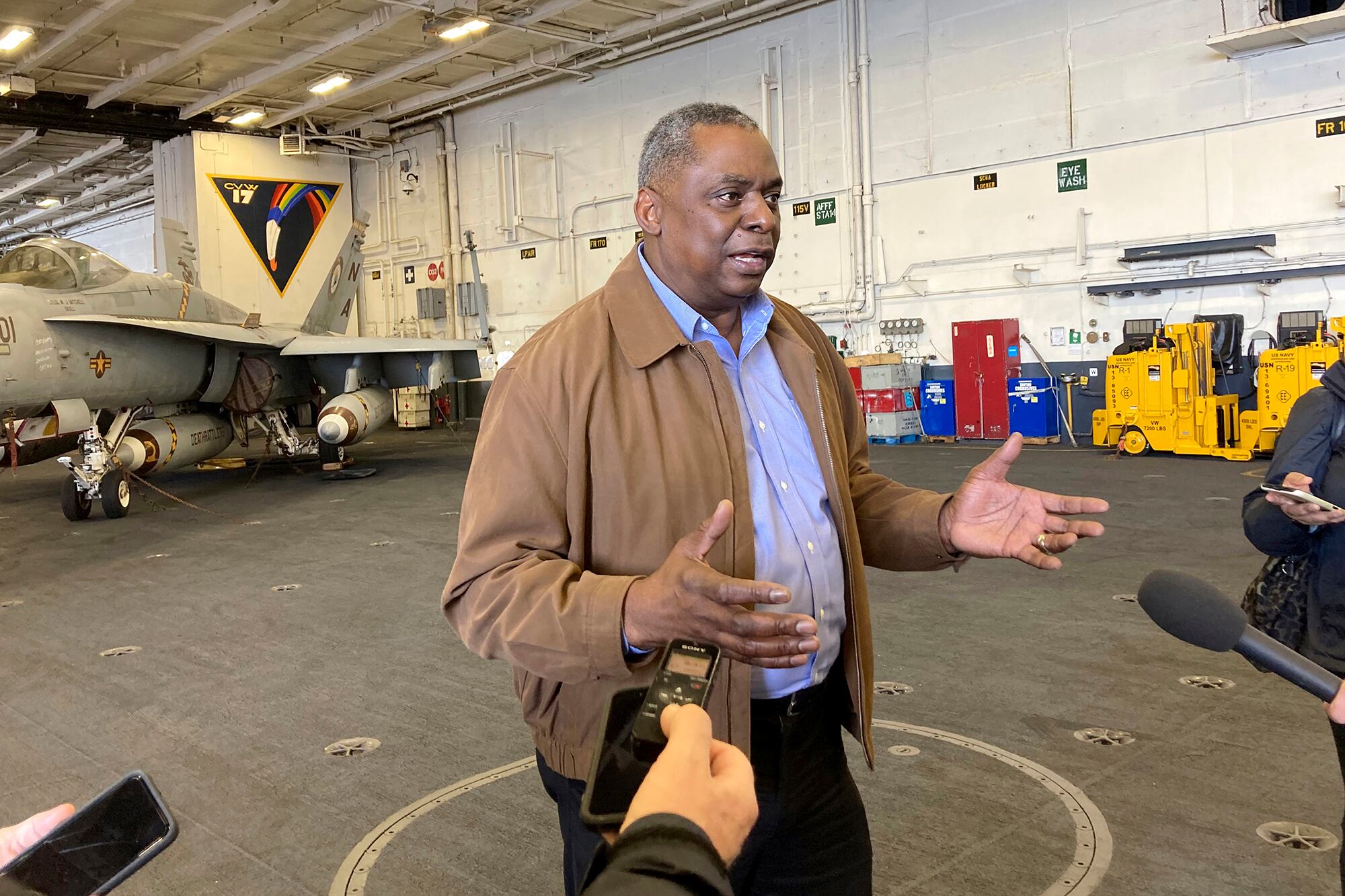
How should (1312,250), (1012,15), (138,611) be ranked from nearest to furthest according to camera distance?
(138,611) → (1312,250) → (1012,15)

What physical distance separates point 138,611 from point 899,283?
12.3m

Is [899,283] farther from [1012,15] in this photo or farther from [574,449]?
[574,449]

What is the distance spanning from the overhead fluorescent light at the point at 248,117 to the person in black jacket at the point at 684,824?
73.0 feet

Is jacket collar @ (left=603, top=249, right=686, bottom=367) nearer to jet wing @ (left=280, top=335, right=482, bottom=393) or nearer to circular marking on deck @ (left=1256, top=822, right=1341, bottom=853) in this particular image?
circular marking on deck @ (left=1256, top=822, right=1341, bottom=853)

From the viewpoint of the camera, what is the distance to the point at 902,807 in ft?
10.2

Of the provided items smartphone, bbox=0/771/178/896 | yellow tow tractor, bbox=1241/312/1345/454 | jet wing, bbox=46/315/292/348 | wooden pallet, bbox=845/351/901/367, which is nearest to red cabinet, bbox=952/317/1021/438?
wooden pallet, bbox=845/351/901/367

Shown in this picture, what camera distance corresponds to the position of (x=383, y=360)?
46.9 ft

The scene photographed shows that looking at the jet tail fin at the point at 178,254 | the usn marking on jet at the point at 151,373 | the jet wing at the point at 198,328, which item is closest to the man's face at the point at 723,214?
the usn marking on jet at the point at 151,373

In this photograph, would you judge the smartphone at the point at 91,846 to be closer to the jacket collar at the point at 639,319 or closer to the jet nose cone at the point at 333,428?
the jacket collar at the point at 639,319

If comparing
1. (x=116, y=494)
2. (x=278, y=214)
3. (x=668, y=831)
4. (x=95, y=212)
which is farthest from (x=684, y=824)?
(x=95, y=212)

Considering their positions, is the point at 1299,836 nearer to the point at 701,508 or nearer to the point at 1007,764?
the point at 1007,764

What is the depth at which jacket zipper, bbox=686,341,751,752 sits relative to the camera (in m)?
1.64

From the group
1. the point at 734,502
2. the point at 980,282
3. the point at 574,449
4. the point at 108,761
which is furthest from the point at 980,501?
the point at 980,282

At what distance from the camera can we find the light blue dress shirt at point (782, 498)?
5.76 ft
